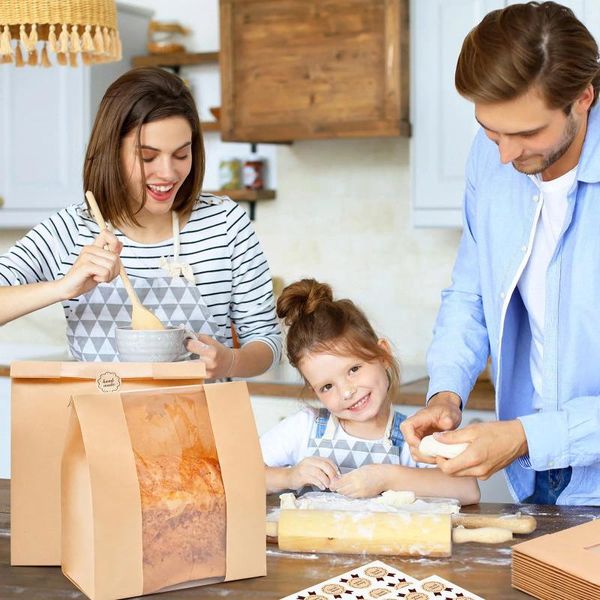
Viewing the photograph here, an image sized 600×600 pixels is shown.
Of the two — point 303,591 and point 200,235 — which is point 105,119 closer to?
point 200,235

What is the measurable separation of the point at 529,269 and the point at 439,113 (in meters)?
1.60

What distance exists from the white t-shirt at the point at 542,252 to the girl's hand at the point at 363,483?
0.34 m

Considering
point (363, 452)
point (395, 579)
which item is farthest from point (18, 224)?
point (395, 579)

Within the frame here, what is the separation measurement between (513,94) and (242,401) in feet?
2.05

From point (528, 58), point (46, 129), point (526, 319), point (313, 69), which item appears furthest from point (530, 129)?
point (46, 129)

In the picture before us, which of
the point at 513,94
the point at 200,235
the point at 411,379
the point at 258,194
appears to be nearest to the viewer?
the point at 513,94

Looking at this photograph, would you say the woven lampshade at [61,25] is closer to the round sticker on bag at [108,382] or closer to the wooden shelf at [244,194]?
the round sticker on bag at [108,382]

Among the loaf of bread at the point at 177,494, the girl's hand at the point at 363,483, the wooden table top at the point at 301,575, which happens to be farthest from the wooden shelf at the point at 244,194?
the loaf of bread at the point at 177,494

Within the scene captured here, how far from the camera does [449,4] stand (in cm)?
311

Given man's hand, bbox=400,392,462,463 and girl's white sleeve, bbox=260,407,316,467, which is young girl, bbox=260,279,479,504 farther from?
man's hand, bbox=400,392,462,463

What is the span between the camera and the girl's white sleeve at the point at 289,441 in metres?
1.86

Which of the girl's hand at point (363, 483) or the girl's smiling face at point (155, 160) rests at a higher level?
the girl's smiling face at point (155, 160)

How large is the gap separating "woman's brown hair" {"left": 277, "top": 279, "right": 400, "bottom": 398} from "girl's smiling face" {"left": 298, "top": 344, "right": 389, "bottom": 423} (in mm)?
15

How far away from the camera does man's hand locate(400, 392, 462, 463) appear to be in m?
1.46
